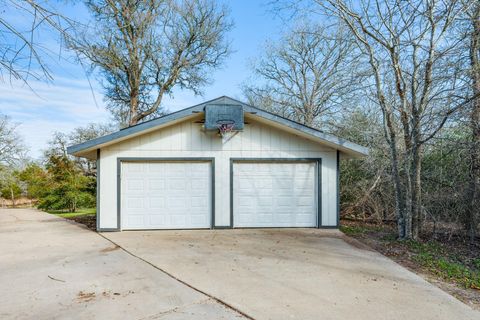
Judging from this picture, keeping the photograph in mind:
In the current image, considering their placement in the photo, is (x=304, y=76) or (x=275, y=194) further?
(x=304, y=76)

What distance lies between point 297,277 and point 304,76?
14.1 meters

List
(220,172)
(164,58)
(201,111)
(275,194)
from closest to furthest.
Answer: (201,111), (220,172), (275,194), (164,58)

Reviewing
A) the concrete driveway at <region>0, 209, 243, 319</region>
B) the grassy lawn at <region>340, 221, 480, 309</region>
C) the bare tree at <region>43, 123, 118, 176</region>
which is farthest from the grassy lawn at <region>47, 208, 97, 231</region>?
the grassy lawn at <region>340, 221, 480, 309</region>

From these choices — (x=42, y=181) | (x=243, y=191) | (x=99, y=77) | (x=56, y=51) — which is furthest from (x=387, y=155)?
(x=42, y=181)

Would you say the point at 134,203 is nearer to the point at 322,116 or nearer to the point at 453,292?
the point at 453,292

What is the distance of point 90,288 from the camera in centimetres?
384

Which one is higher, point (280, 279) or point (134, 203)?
point (134, 203)

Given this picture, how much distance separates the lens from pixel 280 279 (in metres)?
4.19

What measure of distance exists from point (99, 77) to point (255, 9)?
10.2 m

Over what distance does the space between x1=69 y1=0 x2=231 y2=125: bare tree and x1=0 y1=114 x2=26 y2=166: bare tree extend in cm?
956

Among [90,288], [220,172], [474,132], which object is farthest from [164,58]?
[90,288]

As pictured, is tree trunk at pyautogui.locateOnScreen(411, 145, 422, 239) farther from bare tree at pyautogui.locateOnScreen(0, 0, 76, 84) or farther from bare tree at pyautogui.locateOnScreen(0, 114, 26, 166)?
bare tree at pyautogui.locateOnScreen(0, 114, 26, 166)

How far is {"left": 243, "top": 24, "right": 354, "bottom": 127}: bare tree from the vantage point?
51.5 ft

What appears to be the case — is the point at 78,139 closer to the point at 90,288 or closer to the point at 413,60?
the point at 90,288
